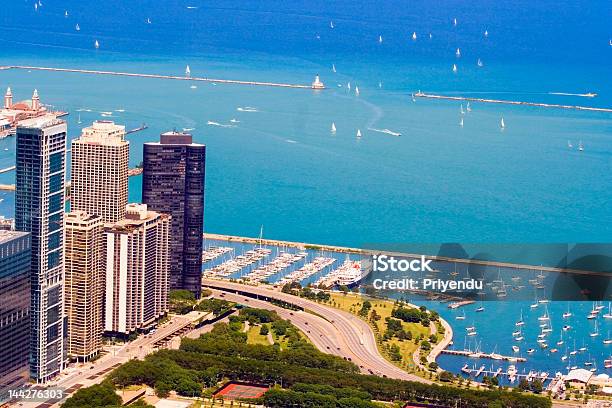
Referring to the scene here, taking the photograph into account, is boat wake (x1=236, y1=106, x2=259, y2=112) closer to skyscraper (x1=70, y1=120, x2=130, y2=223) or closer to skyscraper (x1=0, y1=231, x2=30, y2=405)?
skyscraper (x1=70, y1=120, x2=130, y2=223)

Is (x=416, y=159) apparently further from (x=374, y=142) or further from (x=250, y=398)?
(x=250, y=398)

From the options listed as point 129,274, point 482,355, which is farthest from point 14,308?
point 482,355

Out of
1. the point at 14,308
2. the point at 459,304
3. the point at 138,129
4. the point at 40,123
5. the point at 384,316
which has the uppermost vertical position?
the point at 40,123

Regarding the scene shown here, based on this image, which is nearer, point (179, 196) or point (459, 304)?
point (459, 304)

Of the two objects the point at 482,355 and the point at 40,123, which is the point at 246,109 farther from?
the point at 40,123

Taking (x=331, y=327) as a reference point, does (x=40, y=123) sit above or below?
above

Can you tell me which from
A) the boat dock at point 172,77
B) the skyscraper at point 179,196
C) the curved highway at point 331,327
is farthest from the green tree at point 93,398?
the boat dock at point 172,77
